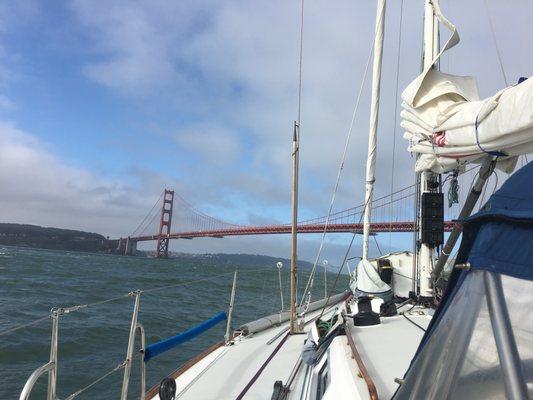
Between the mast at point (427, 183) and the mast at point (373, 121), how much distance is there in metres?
0.46

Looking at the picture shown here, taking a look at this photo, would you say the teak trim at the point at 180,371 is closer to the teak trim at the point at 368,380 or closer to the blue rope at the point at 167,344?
the blue rope at the point at 167,344

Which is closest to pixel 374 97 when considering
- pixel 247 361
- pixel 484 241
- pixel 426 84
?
pixel 426 84

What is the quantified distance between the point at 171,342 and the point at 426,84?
84.9 inches

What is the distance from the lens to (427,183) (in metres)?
3.98

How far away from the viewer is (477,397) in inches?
34.0

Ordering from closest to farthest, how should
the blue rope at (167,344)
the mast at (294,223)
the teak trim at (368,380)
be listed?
the teak trim at (368,380), the blue rope at (167,344), the mast at (294,223)

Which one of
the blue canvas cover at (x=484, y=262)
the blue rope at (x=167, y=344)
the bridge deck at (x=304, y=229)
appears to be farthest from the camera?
the bridge deck at (x=304, y=229)

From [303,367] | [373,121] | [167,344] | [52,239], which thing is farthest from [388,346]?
[52,239]

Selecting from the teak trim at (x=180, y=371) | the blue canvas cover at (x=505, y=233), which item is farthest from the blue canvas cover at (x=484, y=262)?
the teak trim at (x=180, y=371)

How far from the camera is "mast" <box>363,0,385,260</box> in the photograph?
4309 millimetres

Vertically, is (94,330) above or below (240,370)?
below

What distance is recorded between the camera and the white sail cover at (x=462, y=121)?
5.65 ft

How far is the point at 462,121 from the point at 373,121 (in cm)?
230

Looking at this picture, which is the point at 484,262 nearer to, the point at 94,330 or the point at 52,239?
the point at 94,330
